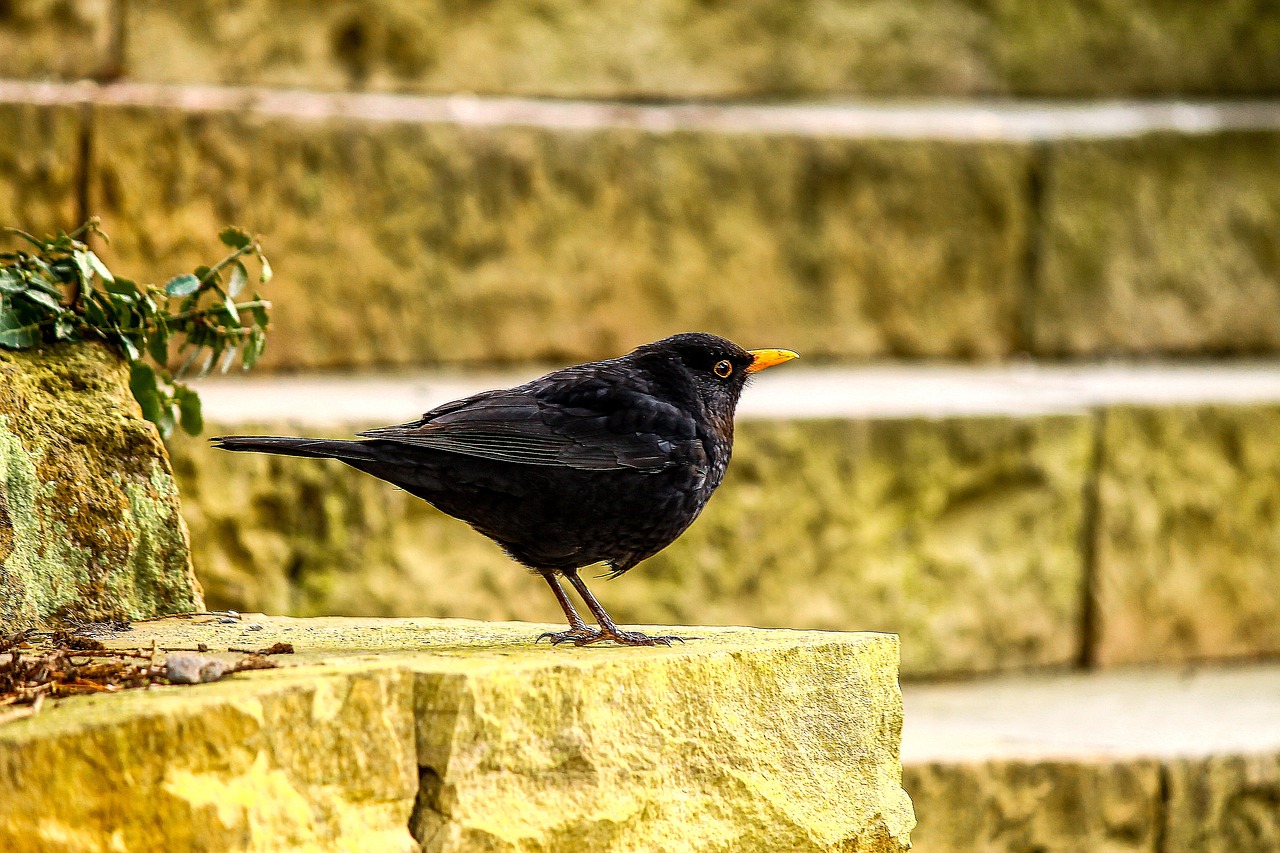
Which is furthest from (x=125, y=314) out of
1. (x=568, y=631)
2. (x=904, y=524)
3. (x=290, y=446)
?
(x=904, y=524)

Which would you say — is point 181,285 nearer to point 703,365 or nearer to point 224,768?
point 703,365

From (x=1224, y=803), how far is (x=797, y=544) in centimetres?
182

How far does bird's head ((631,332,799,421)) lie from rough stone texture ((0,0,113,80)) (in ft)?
11.2

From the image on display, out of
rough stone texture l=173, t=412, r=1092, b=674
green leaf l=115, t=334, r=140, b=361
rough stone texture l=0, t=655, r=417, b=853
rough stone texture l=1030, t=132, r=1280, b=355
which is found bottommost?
rough stone texture l=0, t=655, r=417, b=853

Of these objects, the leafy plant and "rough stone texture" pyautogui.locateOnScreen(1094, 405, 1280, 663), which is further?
"rough stone texture" pyautogui.locateOnScreen(1094, 405, 1280, 663)

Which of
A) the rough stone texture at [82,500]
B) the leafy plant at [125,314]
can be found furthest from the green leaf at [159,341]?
the rough stone texture at [82,500]

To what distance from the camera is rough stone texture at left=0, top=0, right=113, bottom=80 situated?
625cm

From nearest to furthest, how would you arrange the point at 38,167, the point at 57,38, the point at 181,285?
the point at 181,285 → the point at 38,167 → the point at 57,38

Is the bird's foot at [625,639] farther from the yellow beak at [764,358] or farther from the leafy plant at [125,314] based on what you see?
the leafy plant at [125,314]

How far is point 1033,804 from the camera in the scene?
5641mm

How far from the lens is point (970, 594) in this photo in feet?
22.1

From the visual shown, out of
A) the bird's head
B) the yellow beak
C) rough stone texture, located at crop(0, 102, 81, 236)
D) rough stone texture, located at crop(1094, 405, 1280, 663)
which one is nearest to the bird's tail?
the bird's head

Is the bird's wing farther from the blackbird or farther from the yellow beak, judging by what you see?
the yellow beak

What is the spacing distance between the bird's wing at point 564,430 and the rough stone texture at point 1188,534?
3.57 metres
